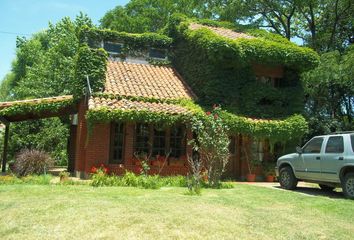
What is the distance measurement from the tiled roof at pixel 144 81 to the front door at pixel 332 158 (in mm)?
8511

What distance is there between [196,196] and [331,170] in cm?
446

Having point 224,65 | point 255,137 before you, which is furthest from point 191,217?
point 224,65

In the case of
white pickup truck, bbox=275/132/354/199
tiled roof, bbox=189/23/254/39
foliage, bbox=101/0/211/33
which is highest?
foliage, bbox=101/0/211/33

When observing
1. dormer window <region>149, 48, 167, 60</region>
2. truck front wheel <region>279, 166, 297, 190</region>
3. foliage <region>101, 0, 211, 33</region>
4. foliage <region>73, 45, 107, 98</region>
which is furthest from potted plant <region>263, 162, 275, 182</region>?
foliage <region>101, 0, 211, 33</region>

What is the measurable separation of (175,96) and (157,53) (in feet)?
15.6

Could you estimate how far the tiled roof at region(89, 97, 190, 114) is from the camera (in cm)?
1631

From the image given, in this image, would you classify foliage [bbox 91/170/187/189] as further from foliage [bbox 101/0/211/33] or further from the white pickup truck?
foliage [bbox 101/0/211/33]

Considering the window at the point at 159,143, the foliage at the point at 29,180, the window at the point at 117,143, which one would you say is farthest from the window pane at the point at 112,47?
the foliage at the point at 29,180

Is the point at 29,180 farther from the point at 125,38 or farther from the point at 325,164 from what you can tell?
the point at 125,38

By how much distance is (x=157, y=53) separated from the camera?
2323 cm

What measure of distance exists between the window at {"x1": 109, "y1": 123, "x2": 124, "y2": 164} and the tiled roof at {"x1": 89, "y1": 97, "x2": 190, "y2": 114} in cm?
104

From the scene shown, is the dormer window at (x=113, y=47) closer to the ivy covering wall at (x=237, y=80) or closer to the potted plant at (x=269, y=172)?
the ivy covering wall at (x=237, y=80)

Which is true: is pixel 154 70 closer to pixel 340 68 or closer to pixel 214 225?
pixel 340 68

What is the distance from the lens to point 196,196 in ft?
36.6
